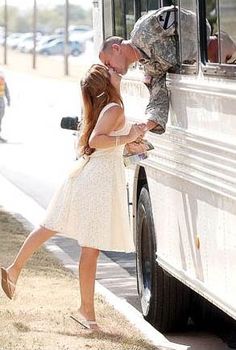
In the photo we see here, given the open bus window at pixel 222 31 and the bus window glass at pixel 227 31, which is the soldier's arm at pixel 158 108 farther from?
the bus window glass at pixel 227 31

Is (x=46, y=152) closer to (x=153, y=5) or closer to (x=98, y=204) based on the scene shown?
(x=153, y=5)

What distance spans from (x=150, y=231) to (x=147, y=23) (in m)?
1.58

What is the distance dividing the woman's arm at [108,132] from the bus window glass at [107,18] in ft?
7.77

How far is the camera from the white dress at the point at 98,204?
777cm

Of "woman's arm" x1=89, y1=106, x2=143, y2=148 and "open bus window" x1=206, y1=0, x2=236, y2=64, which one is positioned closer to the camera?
"open bus window" x1=206, y1=0, x2=236, y2=64

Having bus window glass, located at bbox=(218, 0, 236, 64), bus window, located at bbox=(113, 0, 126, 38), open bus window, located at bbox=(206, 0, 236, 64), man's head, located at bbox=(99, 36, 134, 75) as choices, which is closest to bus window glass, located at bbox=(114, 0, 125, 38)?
bus window, located at bbox=(113, 0, 126, 38)

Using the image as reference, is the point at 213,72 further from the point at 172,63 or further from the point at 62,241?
the point at 62,241

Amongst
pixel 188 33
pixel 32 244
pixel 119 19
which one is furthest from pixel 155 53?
pixel 119 19

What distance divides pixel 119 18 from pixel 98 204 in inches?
88.8

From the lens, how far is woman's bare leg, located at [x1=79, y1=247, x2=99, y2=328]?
7949 mm

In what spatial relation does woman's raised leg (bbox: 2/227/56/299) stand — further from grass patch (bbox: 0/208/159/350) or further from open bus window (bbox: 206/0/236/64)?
open bus window (bbox: 206/0/236/64)

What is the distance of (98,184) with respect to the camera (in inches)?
307

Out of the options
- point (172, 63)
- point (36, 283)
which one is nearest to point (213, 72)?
point (172, 63)

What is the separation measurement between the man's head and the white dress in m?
0.36
